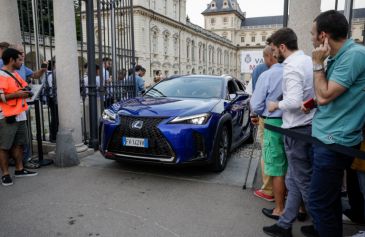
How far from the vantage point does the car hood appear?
474cm

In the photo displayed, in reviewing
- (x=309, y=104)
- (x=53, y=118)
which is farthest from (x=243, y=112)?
(x=53, y=118)

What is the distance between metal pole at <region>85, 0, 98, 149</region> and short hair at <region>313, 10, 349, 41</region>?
15.9ft

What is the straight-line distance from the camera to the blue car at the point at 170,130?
455 centimetres

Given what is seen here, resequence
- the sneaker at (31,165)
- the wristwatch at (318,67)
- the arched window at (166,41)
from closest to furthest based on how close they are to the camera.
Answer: the wristwatch at (318,67) < the sneaker at (31,165) < the arched window at (166,41)

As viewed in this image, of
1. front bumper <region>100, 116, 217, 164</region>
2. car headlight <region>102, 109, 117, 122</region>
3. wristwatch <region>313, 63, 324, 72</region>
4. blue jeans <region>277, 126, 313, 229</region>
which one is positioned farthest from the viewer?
car headlight <region>102, 109, 117, 122</region>

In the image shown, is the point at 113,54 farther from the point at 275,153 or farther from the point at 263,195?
the point at 275,153

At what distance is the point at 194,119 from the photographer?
467 cm

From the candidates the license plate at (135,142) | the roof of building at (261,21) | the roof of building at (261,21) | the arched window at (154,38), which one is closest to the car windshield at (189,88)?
the license plate at (135,142)

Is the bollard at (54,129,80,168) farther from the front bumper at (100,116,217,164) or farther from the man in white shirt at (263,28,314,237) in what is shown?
the man in white shirt at (263,28,314,237)

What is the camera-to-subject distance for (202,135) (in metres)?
4.61

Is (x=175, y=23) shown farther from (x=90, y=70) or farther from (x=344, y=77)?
(x=344, y=77)

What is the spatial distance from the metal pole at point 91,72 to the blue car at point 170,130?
4.14 ft

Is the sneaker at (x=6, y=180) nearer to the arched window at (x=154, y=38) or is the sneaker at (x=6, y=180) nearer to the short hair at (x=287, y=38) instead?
the short hair at (x=287, y=38)

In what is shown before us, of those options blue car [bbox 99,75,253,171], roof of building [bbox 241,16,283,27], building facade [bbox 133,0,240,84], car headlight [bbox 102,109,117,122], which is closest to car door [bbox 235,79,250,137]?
blue car [bbox 99,75,253,171]
